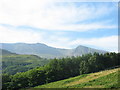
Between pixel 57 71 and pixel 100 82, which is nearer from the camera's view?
pixel 100 82

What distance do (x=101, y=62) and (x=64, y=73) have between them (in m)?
31.4

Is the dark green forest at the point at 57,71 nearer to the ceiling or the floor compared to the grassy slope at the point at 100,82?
nearer to the floor

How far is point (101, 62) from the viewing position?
385ft

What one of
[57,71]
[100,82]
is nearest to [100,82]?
[100,82]

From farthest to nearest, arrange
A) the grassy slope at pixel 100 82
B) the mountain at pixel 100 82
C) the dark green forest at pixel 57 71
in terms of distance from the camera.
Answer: the dark green forest at pixel 57 71 → the grassy slope at pixel 100 82 → the mountain at pixel 100 82

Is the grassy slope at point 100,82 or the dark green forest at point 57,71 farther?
the dark green forest at point 57,71

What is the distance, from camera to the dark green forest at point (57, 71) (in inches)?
3339

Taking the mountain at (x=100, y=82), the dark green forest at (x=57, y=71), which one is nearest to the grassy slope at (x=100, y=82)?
the mountain at (x=100, y=82)

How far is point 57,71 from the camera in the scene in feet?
325

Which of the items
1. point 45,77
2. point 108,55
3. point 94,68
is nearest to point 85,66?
point 94,68

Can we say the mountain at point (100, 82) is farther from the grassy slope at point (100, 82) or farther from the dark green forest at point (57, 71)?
the dark green forest at point (57, 71)

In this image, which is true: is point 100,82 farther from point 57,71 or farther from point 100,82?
point 57,71

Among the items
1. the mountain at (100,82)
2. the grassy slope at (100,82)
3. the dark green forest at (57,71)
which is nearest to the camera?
the mountain at (100,82)

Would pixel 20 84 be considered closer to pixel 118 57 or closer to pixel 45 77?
pixel 45 77
